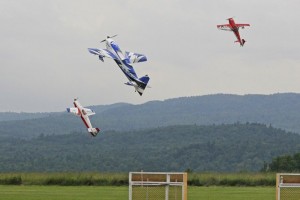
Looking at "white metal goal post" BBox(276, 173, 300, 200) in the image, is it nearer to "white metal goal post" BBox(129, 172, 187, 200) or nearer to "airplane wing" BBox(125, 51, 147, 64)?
"white metal goal post" BBox(129, 172, 187, 200)

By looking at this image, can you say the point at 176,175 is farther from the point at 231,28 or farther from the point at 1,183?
the point at 1,183

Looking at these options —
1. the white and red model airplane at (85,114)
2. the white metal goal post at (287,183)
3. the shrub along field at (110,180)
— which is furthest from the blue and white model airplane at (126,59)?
the shrub along field at (110,180)

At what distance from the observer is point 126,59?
33.8m

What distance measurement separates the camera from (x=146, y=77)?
33094 mm

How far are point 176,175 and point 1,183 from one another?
47.5 meters

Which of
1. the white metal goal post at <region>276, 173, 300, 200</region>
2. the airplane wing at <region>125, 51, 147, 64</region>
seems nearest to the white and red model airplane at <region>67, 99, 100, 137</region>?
the airplane wing at <region>125, 51, 147, 64</region>

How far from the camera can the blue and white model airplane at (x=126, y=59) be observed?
107 feet

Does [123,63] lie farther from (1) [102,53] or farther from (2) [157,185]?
(2) [157,185]

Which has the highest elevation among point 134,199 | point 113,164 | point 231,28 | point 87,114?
point 113,164

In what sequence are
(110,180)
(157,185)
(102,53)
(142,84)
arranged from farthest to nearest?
1. (110,180)
2. (157,185)
3. (102,53)
4. (142,84)

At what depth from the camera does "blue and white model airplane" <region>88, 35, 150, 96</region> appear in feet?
107

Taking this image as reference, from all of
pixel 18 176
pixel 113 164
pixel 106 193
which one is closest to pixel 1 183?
pixel 18 176

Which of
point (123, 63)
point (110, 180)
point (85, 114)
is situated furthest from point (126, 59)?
point (110, 180)

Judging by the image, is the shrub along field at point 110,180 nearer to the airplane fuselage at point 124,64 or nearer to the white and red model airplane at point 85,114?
the white and red model airplane at point 85,114
